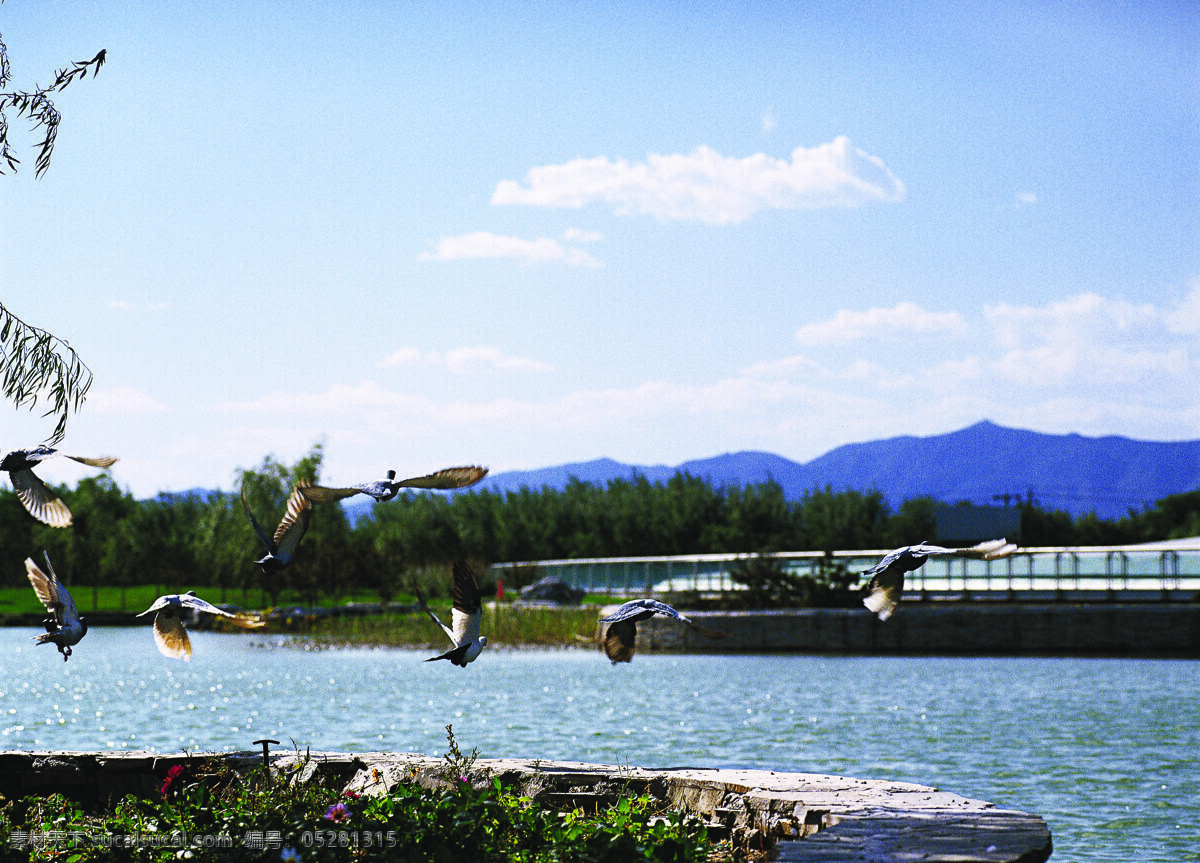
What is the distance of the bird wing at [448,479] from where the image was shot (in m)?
5.02

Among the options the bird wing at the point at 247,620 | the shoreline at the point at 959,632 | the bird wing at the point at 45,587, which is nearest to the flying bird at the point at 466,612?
the bird wing at the point at 247,620

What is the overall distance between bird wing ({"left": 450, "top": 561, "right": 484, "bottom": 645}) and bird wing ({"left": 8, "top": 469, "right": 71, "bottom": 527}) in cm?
181

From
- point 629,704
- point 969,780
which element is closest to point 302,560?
point 629,704

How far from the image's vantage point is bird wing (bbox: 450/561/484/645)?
5.61m

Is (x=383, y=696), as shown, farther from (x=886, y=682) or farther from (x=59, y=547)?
(x=59, y=547)

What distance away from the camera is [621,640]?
5.90m

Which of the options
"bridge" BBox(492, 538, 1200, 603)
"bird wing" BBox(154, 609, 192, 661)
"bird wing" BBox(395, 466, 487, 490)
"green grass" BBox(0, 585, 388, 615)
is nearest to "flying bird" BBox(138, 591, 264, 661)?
"bird wing" BBox(154, 609, 192, 661)

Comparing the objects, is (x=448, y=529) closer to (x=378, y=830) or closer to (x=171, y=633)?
(x=171, y=633)

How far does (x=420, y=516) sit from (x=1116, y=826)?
176 ft

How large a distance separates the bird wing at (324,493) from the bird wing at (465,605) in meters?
0.64

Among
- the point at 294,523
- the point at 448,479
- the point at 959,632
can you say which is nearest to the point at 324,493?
the point at 294,523

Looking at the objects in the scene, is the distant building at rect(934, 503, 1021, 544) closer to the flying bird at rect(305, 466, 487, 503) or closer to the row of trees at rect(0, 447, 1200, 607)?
the row of trees at rect(0, 447, 1200, 607)

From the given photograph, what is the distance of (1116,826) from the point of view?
29.4 feet

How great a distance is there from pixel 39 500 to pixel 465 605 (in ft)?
6.81
